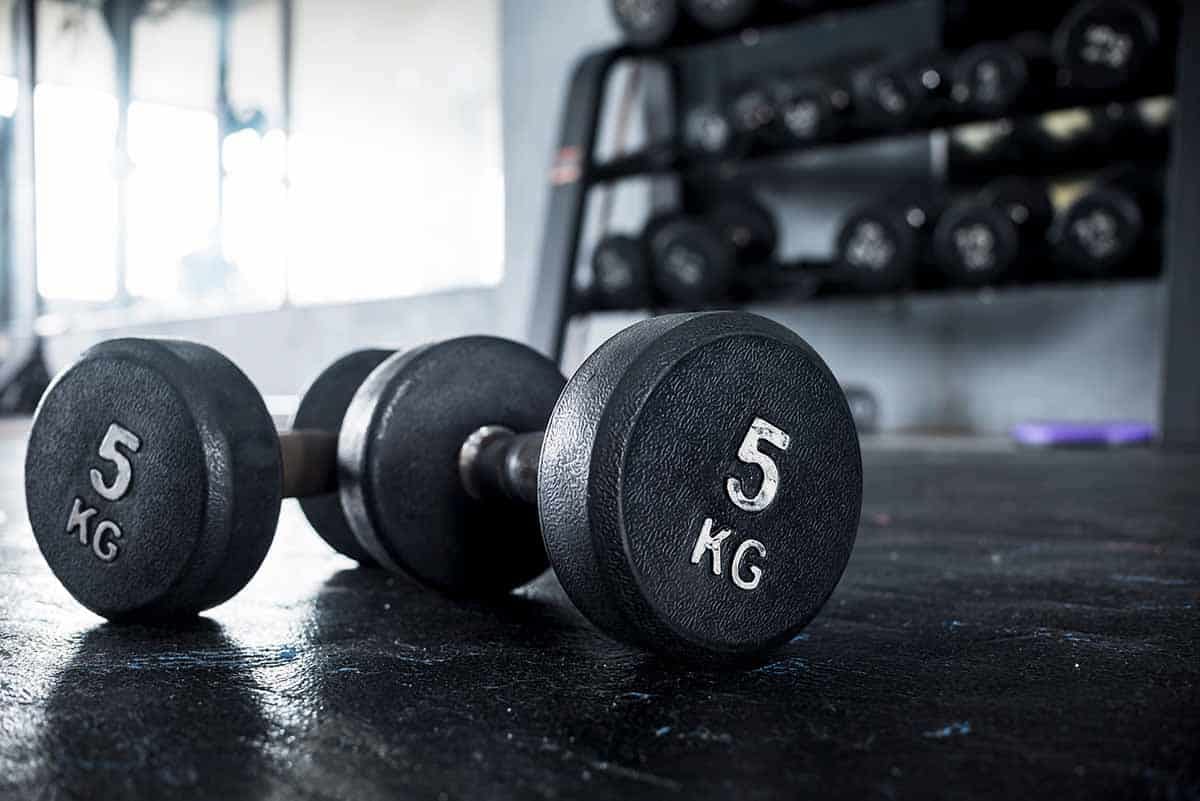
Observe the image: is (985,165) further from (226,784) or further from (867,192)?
(226,784)

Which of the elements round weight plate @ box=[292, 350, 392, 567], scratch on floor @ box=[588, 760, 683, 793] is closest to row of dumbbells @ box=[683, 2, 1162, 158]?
round weight plate @ box=[292, 350, 392, 567]

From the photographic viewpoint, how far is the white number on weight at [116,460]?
683mm

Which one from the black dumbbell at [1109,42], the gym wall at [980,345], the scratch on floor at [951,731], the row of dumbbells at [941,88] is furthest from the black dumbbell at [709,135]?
the scratch on floor at [951,731]

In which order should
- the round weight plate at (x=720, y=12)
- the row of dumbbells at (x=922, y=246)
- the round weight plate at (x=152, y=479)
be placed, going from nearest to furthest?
the round weight plate at (x=152, y=479), the row of dumbbells at (x=922, y=246), the round weight plate at (x=720, y=12)

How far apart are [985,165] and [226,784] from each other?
3.10 m

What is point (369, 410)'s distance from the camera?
0.77m

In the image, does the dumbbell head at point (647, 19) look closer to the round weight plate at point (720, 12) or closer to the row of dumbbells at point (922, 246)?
the round weight plate at point (720, 12)

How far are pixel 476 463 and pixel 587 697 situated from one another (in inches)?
9.7

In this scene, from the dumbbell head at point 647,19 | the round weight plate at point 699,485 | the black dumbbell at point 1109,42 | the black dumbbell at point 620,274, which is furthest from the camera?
the black dumbbell at point 620,274

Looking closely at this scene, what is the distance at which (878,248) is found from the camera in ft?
9.34

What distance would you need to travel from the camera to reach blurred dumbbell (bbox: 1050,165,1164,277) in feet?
8.48

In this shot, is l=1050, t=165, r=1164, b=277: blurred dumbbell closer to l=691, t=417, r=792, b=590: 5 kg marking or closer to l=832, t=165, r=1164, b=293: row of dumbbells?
Result: l=832, t=165, r=1164, b=293: row of dumbbells

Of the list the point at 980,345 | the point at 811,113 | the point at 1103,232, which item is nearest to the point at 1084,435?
the point at 1103,232

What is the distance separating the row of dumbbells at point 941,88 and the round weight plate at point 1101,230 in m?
0.25
